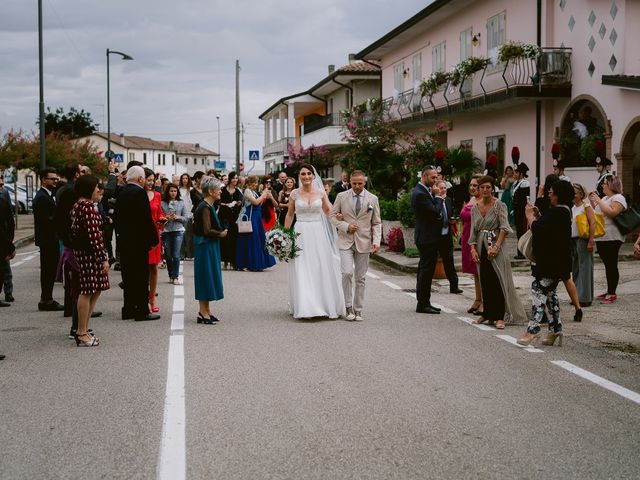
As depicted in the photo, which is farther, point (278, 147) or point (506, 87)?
point (278, 147)

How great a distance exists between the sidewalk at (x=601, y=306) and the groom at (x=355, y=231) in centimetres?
175

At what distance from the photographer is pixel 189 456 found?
5238 mm

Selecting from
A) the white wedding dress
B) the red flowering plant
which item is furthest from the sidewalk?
the white wedding dress

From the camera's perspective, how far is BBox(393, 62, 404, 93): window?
38.9 meters

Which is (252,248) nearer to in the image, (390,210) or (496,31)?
(390,210)

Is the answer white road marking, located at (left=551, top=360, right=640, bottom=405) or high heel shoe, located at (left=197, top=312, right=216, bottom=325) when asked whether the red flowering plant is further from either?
white road marking, located at (left=551, top=360, right=640, bottom=405)

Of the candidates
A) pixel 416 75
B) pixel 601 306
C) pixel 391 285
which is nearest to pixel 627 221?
pixel 601 306

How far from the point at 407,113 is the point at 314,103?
2673cm

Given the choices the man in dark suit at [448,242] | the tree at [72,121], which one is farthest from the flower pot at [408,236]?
the tree at [72,121]

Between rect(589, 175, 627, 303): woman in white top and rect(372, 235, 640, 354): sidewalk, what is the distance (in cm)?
34

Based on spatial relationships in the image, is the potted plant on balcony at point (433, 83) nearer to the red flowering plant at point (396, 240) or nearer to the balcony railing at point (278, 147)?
the red flowering plant at point (396, 240)

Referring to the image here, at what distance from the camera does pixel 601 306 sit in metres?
12.3

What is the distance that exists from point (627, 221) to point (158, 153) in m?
158

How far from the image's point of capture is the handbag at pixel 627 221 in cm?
1227
